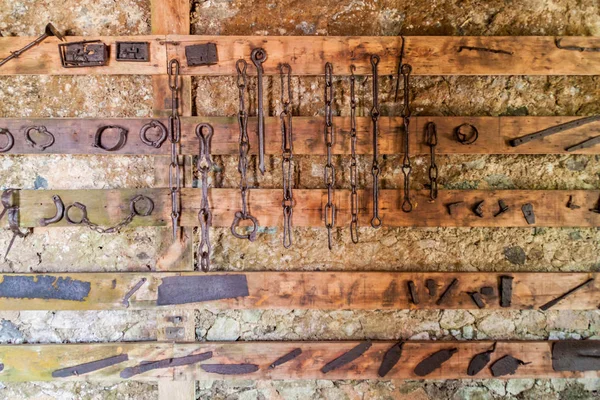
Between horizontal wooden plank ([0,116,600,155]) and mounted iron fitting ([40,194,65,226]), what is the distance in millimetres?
307

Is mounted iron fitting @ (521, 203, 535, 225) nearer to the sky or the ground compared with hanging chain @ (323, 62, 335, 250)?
nearer to the ground

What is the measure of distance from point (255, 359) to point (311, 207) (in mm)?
1073

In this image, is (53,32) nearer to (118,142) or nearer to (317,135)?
(118,142)

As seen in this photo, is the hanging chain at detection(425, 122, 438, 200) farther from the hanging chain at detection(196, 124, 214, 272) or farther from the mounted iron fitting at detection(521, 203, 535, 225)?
the hanging chain at detection(196, 124, 214, 272)

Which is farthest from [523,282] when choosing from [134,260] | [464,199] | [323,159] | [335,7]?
[134,260]

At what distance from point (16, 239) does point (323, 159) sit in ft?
7.02

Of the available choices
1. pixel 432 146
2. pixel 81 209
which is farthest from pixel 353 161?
pixel 81 209

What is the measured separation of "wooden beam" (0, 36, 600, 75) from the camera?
2475mm

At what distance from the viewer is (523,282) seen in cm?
252

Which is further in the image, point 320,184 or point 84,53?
point 320,184

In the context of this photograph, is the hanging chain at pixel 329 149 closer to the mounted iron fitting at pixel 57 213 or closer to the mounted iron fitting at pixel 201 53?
the mounted iron fitting at pixel 201 53

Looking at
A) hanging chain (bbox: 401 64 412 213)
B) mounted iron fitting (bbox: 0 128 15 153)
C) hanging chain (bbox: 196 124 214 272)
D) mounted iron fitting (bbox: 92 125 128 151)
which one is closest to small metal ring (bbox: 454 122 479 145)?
hanging chain (bbox: 401 64 412 213)

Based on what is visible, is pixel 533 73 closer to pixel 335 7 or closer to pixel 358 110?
pixel 358 110

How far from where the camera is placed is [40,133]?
248cm
